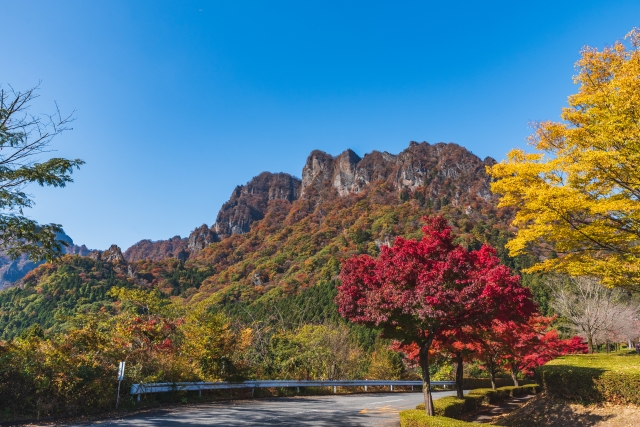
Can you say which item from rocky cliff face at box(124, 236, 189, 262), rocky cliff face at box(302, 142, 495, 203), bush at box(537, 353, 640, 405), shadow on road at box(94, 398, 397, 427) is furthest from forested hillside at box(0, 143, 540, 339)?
bush at box(537, 353, 640, 405)

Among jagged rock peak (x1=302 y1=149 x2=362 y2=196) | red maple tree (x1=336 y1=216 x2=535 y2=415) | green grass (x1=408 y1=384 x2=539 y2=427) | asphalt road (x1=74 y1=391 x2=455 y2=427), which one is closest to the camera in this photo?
green grass (x1=408 y1=384 x2=539 y2=427)

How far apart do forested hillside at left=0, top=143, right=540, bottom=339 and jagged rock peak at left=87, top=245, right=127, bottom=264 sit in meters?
0.26

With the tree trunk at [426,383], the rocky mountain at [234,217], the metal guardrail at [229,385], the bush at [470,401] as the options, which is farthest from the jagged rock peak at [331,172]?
the tree trunk at [426,383]

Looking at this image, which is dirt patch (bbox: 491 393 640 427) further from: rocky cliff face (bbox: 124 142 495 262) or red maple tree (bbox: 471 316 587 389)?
rocky cliff face (bbox: 124 142 495 262)

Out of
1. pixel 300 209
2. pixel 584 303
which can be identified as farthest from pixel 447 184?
pixel 584 303

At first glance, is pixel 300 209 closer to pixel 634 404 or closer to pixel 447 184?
pixel 447 184

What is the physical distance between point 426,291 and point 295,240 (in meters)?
102

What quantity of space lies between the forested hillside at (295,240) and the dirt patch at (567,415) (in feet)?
88.6

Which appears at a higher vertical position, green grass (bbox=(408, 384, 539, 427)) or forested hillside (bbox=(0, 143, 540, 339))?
forested hillside (bbox=(0, 143, 540, 339))

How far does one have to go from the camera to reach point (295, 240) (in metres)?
110

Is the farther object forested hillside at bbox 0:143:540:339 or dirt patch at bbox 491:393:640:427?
forested hillside at bbox 0:143:540:339

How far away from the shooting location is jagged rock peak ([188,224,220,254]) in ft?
501

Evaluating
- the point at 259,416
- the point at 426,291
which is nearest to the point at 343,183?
the point at 259,416

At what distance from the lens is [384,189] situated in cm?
12962
